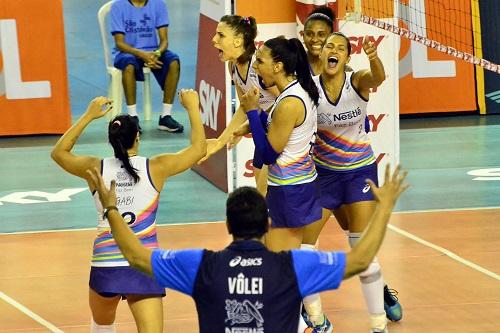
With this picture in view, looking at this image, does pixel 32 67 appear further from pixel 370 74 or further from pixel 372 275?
pixel 372 275

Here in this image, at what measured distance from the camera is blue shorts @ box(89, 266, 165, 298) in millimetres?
7172

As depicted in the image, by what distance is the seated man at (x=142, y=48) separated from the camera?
16906 mm

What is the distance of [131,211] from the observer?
23.7ft

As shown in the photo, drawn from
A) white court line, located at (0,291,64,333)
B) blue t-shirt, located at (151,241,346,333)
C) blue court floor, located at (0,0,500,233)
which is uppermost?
blue t-shirt, located at (151,241,346,333)

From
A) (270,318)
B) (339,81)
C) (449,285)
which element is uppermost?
(339,81)

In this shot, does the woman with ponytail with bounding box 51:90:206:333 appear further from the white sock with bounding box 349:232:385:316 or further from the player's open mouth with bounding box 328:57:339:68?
the white sock with bounding box 349:232:385:316

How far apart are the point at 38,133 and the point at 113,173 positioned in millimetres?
9883

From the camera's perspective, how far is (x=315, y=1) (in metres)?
12.7

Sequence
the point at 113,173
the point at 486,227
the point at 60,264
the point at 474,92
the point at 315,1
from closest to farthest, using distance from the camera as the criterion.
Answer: the point at 113,173, the point at 60,264, the point at 486,227, the point at 315,1, the point at 474,92

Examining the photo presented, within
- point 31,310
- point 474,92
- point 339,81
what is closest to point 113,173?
point 339,81

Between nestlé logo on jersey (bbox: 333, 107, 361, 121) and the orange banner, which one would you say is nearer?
nestlé logo on jersey (bbox: 333, 107, 361, 121)

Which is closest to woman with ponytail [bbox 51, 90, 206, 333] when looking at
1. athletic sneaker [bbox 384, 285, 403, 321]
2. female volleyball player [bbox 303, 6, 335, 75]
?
female volleyball player [bbox 303, 6, 335, 75]

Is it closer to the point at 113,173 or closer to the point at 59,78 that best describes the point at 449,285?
the point at 113,173

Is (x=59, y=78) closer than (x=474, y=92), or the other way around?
(x=59, y=78)
